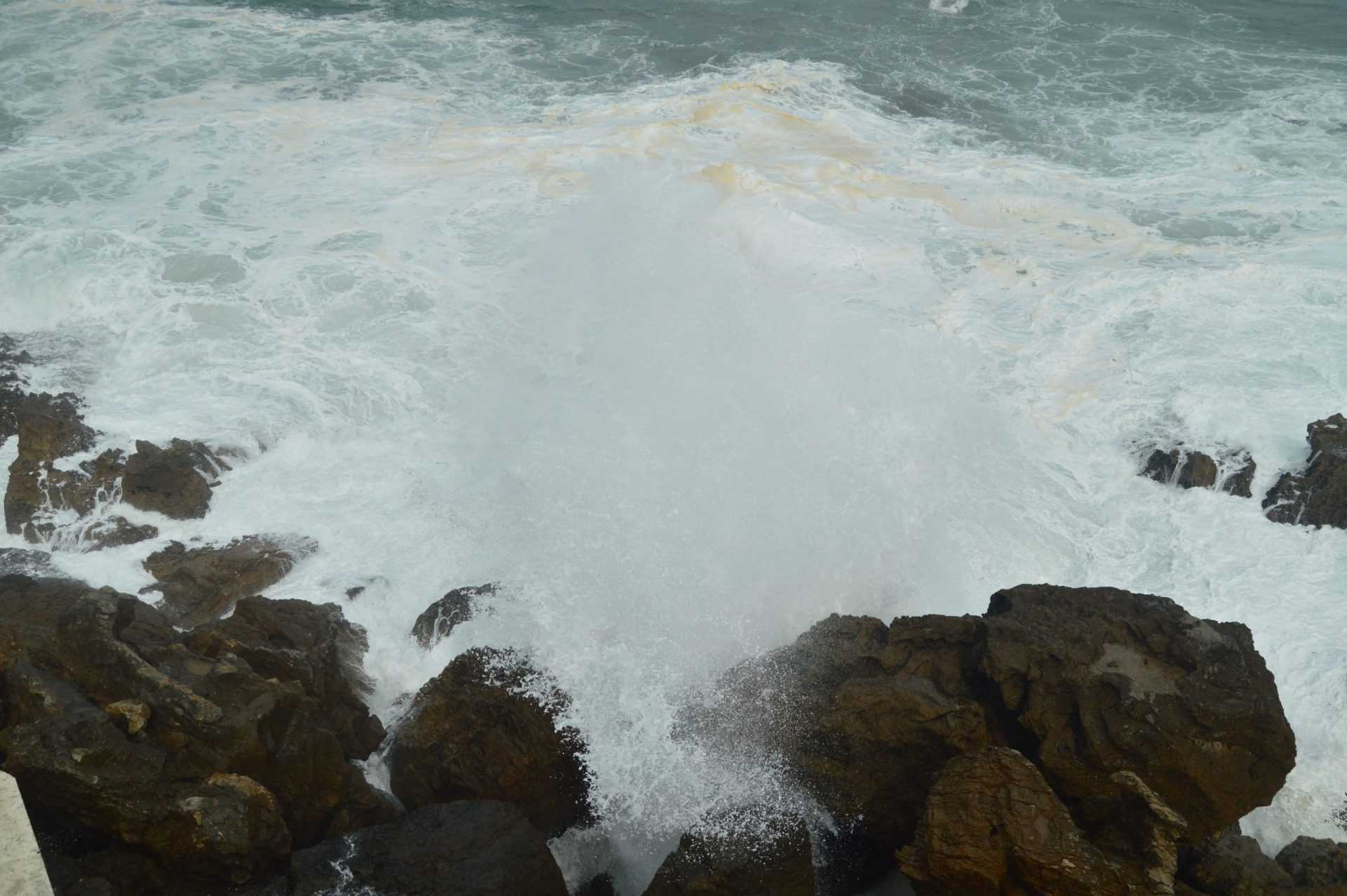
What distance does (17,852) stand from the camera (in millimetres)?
6734

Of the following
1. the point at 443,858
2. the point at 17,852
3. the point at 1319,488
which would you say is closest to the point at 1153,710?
the point at 1319,488

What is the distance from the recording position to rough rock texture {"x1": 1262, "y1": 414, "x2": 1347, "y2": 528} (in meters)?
12.8

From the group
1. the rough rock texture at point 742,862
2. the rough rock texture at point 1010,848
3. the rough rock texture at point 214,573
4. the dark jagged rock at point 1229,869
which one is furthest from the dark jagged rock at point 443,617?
the dark jagged rock at point 1229,869

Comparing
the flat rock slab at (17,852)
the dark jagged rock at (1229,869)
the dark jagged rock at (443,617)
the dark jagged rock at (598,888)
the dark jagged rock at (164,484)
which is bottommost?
the dark jagged rock at (598,888)

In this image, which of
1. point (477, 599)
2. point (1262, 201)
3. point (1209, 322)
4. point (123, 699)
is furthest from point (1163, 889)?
point (1262, 201)

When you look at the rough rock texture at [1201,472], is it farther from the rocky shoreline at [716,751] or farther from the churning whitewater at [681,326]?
the rocky shoreline at [716,751]

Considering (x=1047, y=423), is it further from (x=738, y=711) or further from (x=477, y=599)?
(x=477, y=599)

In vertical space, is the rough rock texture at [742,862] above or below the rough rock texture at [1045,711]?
below

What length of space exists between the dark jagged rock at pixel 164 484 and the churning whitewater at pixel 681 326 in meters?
0.27

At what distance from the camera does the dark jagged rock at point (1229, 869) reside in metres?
8.48

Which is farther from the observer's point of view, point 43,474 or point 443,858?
point 43,474

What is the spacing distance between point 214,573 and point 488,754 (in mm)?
4354

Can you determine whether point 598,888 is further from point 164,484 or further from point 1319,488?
point 1319,488

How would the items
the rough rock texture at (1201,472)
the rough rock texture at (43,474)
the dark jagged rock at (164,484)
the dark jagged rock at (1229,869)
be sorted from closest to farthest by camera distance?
the dark jagged rock at (1229,869) → the rough rock texture at (43,474) → the dark jagged rock at (164,484) → the rough rock texture at (1201,472)
